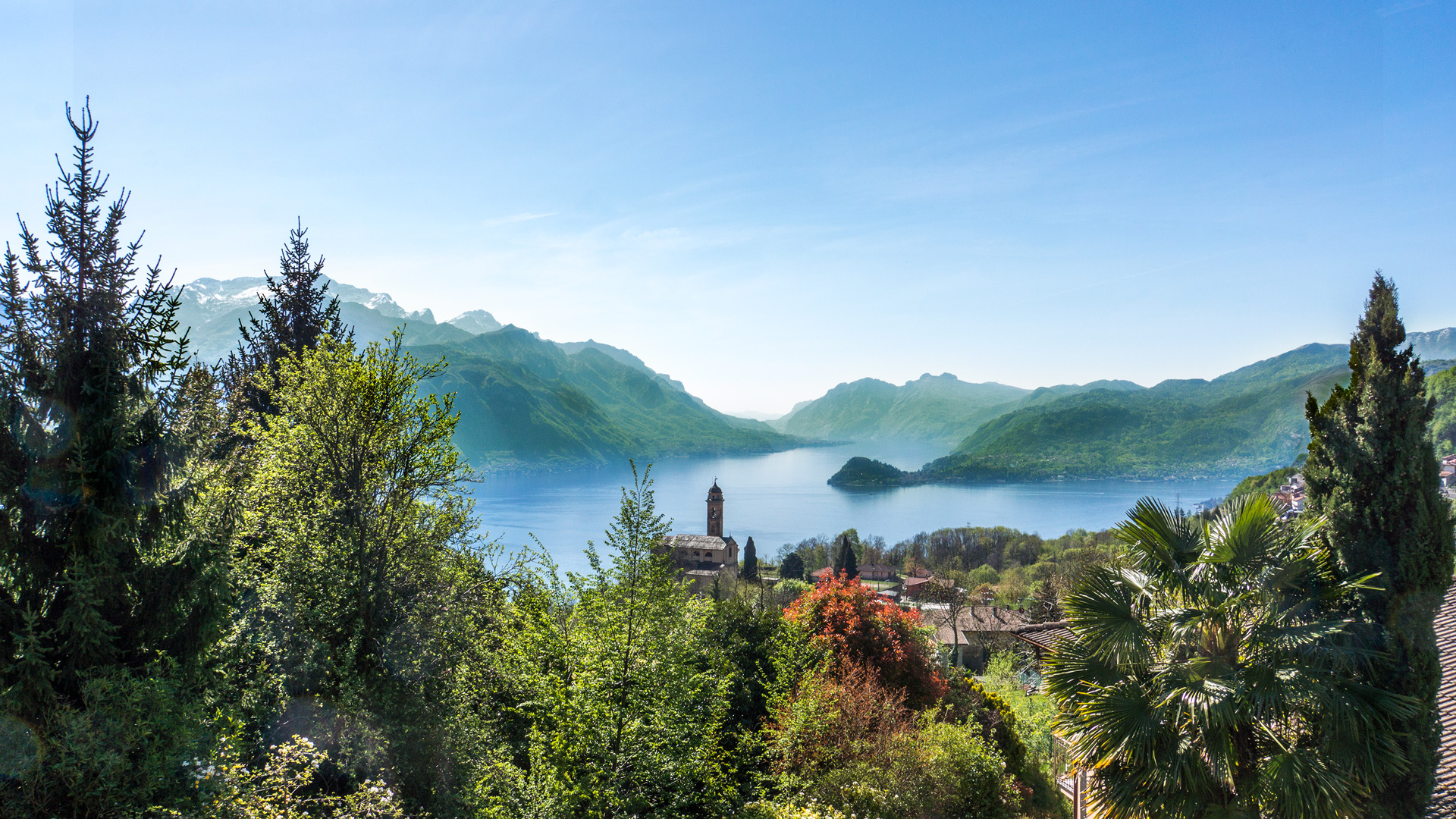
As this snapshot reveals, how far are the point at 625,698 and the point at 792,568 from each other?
66327mm

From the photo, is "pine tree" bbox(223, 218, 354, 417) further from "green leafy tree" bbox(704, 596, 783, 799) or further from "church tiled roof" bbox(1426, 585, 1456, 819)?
"church tiled roof" bbox(1426, 585, 1456, 819)

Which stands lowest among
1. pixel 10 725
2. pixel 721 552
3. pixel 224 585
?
pixel 721 552

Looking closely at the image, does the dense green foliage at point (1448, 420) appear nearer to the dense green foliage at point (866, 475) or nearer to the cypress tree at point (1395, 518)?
the cypress tree at point (1395, 518)

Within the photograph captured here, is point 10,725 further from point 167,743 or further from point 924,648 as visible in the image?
point 924,648

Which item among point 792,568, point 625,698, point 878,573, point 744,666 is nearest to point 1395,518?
point 625,698

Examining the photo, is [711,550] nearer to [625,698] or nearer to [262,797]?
[625,698]

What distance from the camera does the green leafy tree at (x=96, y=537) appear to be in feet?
16.1

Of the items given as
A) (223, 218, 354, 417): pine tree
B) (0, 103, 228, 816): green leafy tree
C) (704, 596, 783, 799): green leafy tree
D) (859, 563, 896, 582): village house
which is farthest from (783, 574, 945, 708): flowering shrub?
(859, 563, 896, 582): village house

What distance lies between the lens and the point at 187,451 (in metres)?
6.10

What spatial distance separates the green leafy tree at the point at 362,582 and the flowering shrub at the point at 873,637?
659 cm

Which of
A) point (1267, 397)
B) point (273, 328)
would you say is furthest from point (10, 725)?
point (1267, 397)

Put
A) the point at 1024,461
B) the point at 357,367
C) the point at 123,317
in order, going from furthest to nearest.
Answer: the point at 1024,461, the point at 357,367, the point at 123,317

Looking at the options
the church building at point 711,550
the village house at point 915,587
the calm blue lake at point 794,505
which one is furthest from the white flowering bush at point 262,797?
the calm blue lake at point 794,505

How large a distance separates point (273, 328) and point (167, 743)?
13334 millimetres
